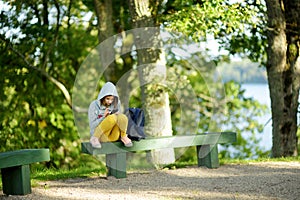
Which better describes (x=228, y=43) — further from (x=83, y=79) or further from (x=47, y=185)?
(x=83, y=79)

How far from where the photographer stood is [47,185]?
271 inches

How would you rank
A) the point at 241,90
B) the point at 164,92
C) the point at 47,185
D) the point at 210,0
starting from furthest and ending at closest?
1. the point at 241,90
2. the point at 164,92
3. the point at 210,0
4. the point at 47,185

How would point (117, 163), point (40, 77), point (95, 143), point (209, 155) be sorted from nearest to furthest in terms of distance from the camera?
point (95, 143)
point (117, 163)
point (209, 155)
point (40, 77)

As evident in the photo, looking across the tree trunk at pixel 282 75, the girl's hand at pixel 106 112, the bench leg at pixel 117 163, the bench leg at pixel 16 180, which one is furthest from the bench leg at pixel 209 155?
the bench leg at pixel 16 180

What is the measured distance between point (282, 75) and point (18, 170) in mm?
5645

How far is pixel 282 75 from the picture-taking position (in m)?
10.1

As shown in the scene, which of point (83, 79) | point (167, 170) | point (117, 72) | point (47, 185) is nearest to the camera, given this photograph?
point (47, 185)

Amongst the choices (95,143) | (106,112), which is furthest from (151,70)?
(95,143)

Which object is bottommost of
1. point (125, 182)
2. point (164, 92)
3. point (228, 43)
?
point (125, 182)

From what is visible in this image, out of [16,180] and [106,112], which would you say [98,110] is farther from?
[16,180]

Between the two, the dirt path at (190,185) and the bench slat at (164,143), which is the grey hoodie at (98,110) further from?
the dirt path at (190,185)

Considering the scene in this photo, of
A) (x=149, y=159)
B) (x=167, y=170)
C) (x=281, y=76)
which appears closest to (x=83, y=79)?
(x=149, y=159)

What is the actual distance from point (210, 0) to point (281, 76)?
2041mm

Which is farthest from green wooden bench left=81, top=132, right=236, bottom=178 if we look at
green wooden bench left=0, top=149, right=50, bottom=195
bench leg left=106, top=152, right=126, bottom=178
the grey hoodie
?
green wooden bench left=0, top=149, right=50, bottom=195
